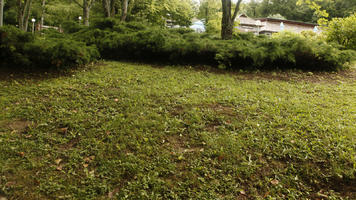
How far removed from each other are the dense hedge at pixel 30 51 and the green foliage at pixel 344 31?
28.4 ft

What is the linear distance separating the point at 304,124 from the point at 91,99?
3762mm

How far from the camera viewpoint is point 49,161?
2.72 m

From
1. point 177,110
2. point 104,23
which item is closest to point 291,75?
point 177,110

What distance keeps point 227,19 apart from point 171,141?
5.72 metres

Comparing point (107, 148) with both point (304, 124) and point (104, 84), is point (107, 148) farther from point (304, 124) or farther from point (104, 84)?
point (304, 124)

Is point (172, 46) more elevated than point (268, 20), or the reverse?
point (268, 20)

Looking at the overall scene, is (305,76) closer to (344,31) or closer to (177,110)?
(344,31)

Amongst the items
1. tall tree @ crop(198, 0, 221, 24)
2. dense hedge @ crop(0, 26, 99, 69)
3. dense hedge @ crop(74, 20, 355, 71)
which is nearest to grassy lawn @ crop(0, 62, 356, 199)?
dense hedge @ crop(0, 26, 99, 69)

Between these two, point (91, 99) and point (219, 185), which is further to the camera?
point (91, 99)

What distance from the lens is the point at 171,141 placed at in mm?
3186

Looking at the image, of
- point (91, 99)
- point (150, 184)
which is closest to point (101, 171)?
point (150, 184)

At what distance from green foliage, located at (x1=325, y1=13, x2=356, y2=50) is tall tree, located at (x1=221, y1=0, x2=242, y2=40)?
3774mm

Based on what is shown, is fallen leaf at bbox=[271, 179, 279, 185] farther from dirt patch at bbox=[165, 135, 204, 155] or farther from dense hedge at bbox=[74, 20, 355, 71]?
dense hedge at bbox=[74, 20, 355, 71]

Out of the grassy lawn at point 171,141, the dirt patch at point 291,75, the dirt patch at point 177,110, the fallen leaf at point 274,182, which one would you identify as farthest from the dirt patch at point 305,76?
the fallen leaf at point 274,182
